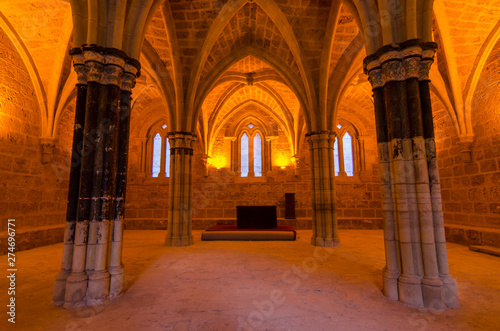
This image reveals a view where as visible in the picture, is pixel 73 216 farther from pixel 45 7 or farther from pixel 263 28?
pixel 263 28

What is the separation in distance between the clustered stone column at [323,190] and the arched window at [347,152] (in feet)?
17.9

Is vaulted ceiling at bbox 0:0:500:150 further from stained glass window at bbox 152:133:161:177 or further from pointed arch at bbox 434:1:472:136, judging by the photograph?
stained glass window at bbox 152:133:161:177

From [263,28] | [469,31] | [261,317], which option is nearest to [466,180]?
[469,31]

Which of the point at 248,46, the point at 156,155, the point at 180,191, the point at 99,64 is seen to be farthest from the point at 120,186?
the point at 156,155

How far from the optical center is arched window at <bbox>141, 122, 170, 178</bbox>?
42.3 feet

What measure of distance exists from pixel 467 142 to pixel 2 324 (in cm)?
1143

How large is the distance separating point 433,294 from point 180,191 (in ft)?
21.2

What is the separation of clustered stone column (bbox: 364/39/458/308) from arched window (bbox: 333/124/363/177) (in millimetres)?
9332

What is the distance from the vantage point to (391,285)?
3.36 m

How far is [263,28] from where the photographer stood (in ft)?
27.2

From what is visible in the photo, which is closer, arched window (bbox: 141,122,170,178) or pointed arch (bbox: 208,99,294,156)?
arched window (bbox: 141,122,170,178)

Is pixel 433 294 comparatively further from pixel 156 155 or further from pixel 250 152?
pixel 156 155

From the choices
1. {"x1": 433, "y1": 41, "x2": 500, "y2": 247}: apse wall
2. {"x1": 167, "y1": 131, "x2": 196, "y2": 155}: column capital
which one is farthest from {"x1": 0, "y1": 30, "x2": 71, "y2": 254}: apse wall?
{"x1": 433, "y1": 41, "x2": 500, "y2": 247}: apse wall

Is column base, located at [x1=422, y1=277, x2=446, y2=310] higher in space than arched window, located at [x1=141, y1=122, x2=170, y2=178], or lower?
lower
